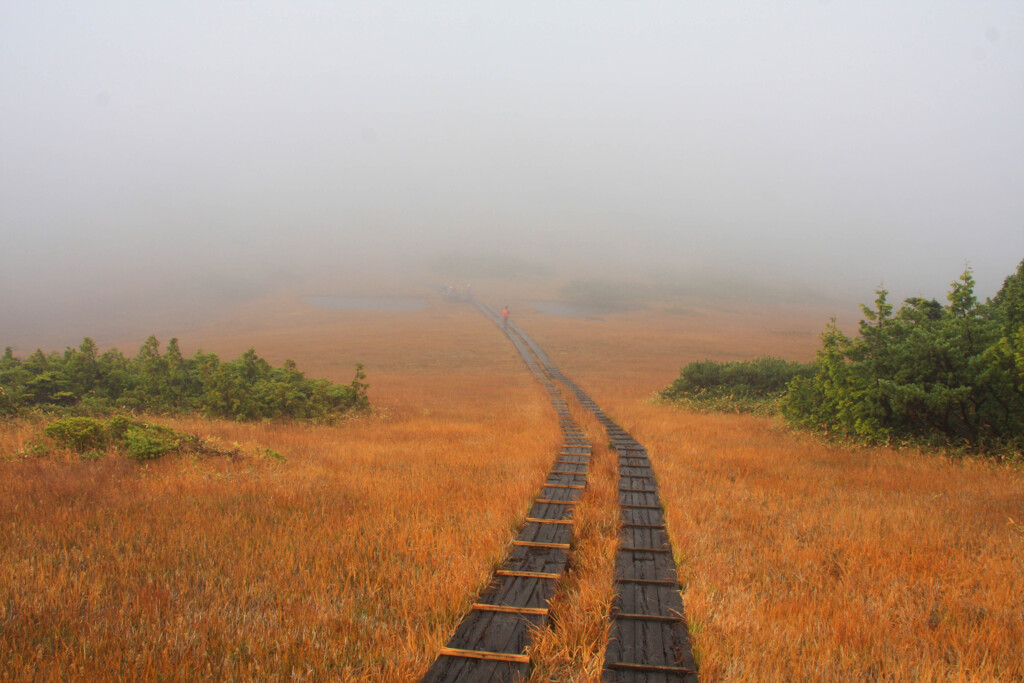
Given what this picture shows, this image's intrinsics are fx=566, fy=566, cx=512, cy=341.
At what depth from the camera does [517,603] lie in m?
5.05

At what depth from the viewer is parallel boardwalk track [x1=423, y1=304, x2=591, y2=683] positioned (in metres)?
4.07

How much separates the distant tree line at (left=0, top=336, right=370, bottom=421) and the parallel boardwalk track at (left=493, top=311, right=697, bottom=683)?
12.4m

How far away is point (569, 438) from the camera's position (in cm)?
1397

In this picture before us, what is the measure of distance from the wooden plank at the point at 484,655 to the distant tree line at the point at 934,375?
11251 millimetres

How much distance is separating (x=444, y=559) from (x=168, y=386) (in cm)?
1584

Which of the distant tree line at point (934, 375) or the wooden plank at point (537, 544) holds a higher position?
the distant tree line at point (934, 375)

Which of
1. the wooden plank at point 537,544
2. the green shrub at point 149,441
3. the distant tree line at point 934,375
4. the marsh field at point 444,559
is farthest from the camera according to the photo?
the distant tree line at point 934,375

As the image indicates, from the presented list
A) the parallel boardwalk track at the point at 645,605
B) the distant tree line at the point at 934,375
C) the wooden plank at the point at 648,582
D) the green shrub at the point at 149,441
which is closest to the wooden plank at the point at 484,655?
the parallel boardwalk track at the point at 645,605

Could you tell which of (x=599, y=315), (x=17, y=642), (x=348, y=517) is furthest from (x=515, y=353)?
(x=599, y=315)

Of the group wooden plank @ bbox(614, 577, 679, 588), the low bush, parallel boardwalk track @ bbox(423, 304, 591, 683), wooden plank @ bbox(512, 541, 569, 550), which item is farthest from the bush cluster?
the low bush

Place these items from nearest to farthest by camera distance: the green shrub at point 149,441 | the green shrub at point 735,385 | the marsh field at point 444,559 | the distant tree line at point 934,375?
1. the marsh field at point 444,559
2. the green shrub at point 149,441
3. the distant tree line at point 934,375
4. the green shrub at point 735,385

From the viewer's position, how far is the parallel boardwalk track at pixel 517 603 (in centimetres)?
407

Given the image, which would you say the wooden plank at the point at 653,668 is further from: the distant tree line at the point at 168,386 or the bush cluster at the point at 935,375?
the distant tree line at the point at 168,386

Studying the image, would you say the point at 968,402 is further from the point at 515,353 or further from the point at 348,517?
the point at 515,353
